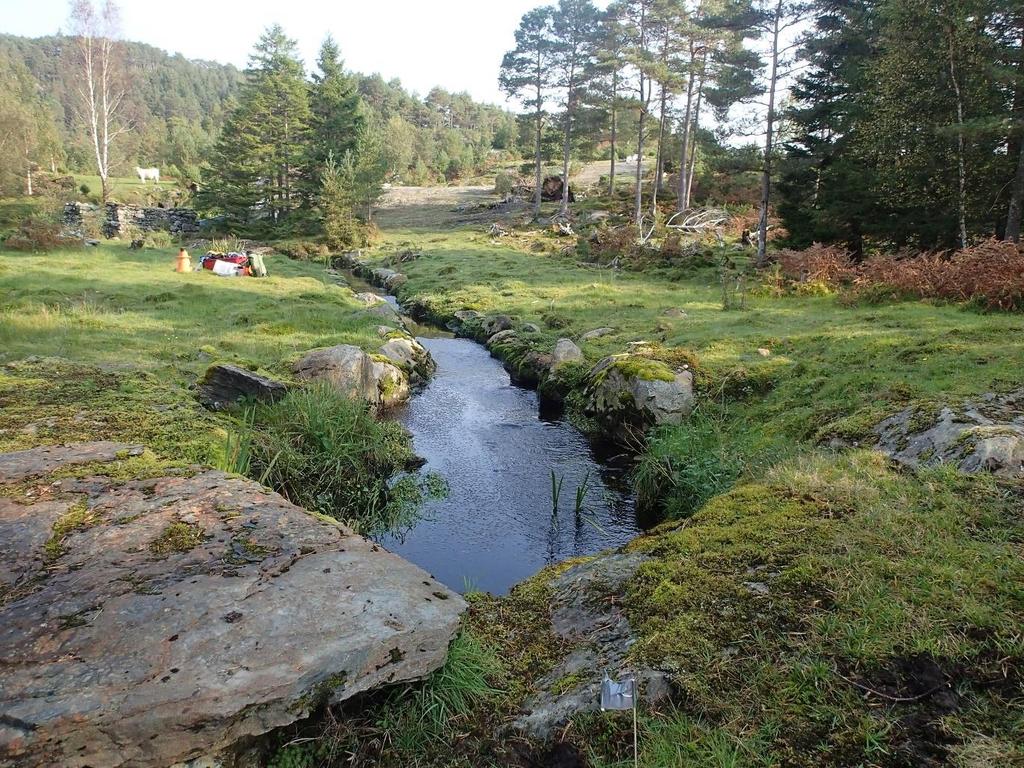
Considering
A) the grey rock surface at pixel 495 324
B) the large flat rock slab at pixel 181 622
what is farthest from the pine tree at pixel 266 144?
the large flat rock slab at pixel 181 622

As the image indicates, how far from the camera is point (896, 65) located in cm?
1623

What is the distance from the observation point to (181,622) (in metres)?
3.37

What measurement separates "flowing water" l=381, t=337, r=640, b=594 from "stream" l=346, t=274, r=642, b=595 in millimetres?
15

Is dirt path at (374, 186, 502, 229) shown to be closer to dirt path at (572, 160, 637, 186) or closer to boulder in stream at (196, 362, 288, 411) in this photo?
dirt path at (572, 160, 637, 186)

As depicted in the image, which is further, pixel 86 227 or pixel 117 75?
pixel 117 75

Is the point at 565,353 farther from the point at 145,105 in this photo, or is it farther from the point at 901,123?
the point at 145,105

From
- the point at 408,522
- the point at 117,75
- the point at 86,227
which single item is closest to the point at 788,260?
the point at 408,522

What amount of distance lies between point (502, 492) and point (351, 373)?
3.47 metres

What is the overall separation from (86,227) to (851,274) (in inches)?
1326

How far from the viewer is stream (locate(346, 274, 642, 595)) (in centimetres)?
681

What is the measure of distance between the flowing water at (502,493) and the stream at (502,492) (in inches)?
0.6

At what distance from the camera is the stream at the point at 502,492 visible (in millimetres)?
6812

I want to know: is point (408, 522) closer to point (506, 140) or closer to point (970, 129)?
point (970, 129)

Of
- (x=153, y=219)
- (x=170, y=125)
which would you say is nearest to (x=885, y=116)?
(x=153, y=219)
